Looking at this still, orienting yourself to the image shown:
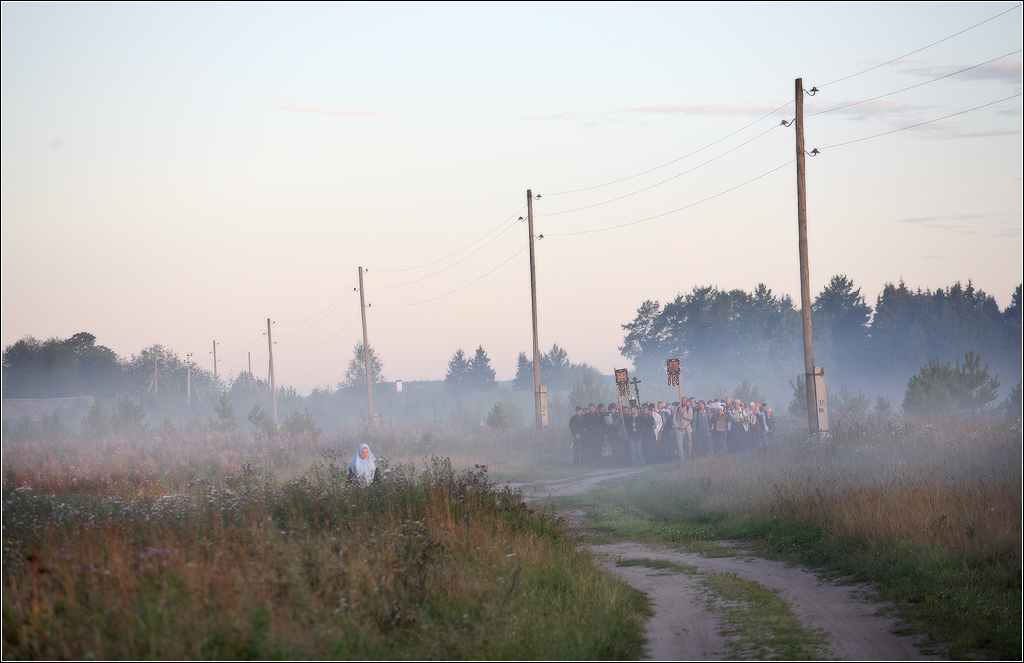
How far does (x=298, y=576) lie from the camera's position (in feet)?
21.2

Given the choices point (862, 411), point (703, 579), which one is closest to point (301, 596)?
point (703, 579)

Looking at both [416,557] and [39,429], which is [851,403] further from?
[39,429]

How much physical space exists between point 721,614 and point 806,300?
45.8ft

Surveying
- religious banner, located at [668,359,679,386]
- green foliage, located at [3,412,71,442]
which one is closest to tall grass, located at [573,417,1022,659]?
religious banner, located at [668,359,679,386]

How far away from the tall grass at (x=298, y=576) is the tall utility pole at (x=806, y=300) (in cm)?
1134

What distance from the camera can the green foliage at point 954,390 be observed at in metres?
29.8

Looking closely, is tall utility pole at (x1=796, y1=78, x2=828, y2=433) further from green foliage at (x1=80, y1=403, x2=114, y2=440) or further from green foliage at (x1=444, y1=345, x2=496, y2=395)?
green foliage at (x1=444, y1=345, x2=496, y2=395)

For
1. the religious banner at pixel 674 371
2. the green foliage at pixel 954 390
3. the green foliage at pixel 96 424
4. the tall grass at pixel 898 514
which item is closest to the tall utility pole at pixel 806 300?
the tall grass at pixel 898 514

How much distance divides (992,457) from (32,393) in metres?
11.8

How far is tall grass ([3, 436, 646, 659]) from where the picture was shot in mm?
5672

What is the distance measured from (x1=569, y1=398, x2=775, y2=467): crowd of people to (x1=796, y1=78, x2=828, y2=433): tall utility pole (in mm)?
5441

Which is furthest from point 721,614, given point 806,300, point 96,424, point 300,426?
point 300,426

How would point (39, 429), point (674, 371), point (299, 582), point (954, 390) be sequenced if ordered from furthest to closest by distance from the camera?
point (954, 390) < point (674, 371) < point (39, 429) < point (299, 582)

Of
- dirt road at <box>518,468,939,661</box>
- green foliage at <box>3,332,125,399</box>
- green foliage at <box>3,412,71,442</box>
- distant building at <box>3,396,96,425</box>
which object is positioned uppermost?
green foliage at <box>3,332,125,399</box>
